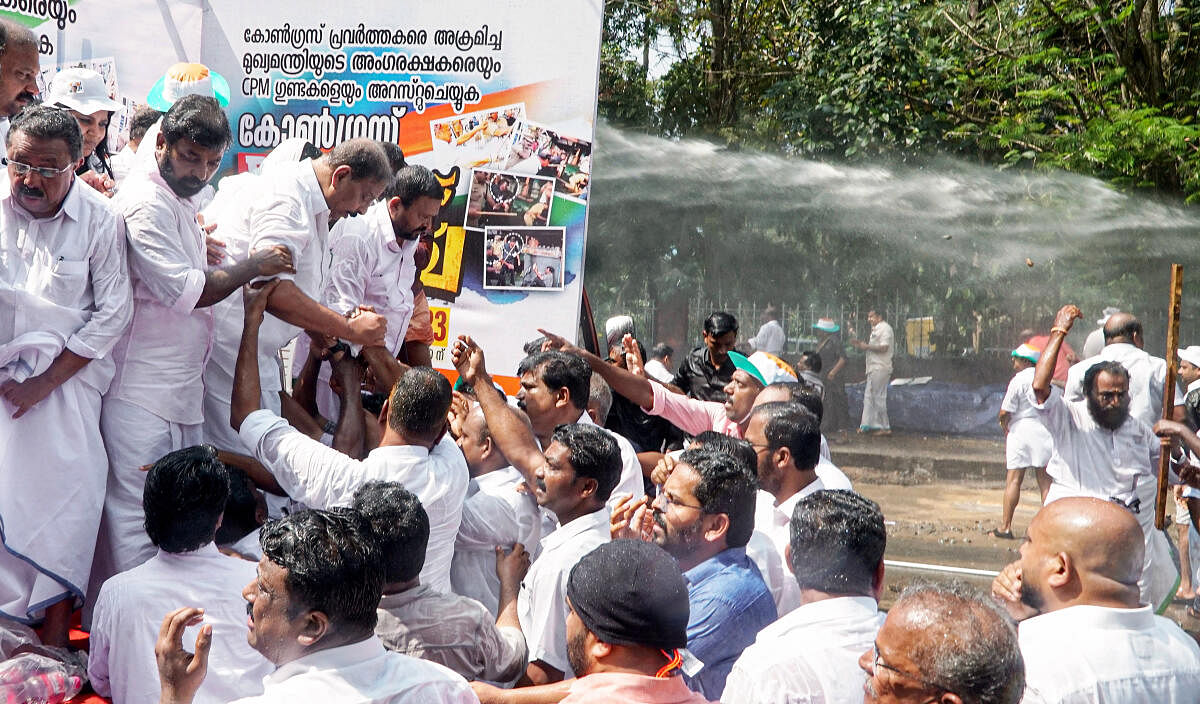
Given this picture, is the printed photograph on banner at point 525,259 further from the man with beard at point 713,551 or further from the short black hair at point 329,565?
the short black hair at point 329,565

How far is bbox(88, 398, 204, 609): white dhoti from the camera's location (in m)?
4.12

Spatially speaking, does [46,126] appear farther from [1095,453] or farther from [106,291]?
[1095,453]

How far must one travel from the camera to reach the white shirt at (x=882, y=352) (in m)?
15.6

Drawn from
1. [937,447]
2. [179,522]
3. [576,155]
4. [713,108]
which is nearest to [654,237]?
[713,108]

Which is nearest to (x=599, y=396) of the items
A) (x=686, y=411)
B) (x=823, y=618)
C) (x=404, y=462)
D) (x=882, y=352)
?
(x=686, y=411)

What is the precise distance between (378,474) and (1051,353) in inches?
186

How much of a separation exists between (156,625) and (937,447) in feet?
43.1

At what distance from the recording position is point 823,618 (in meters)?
3.02

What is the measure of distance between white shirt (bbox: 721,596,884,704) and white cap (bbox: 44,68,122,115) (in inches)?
165

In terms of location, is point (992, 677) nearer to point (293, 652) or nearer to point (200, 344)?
point (293, 652)

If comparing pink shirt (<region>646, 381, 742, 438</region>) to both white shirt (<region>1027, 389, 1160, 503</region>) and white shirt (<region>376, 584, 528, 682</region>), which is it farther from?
white shirt (<region>376, 584, 528, 682</region>)

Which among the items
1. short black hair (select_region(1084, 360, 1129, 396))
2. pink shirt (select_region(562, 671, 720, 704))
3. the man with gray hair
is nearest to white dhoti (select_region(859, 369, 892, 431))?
short black hair (select_region(1084, 360, 1129, 396))

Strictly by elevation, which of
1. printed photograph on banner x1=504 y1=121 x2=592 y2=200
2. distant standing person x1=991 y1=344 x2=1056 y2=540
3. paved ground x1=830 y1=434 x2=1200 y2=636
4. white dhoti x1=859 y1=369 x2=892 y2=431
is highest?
printed photograph on banner x1=504 y1=121 x2=592 y2=200

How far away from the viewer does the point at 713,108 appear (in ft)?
56.8
